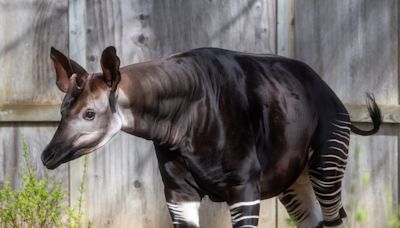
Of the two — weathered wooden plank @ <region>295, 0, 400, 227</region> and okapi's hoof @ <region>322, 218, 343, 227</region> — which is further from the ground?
weathered wooden plank @ <region>295, 0, 400, 227</region>

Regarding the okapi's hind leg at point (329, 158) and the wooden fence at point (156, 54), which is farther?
the wooden fence at point (156, 54)

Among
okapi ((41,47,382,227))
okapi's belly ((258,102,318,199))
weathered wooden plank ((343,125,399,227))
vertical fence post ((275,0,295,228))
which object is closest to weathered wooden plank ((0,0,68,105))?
vertical fence post ((275,0,295,228))

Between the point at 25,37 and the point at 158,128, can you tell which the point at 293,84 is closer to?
the point at 158,128

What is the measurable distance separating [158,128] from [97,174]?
5.89ft

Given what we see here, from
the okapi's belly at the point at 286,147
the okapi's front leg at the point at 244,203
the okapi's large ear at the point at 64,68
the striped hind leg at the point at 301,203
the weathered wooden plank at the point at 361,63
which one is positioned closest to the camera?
the okapi's large ear at the point at 64,68

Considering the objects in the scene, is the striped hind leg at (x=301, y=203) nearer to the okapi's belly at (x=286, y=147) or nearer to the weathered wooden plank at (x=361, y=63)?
the okapi's belly at (x=286, y=147)

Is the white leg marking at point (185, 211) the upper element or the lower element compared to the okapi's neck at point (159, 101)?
lower

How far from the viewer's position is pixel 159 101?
3.39 m

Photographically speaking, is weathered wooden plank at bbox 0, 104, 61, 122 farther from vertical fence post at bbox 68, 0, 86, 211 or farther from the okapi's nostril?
the okapi's nostril

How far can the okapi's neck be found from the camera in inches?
131

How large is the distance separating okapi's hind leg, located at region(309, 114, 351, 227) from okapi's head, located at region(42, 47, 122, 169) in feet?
3.61

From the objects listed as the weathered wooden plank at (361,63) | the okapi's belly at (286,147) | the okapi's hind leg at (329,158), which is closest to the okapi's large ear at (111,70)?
the okapi's belly at (286,147)

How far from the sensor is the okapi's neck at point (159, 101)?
3324 millimetres

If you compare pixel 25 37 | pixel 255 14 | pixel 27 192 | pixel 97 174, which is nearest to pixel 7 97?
pixel 25 37
